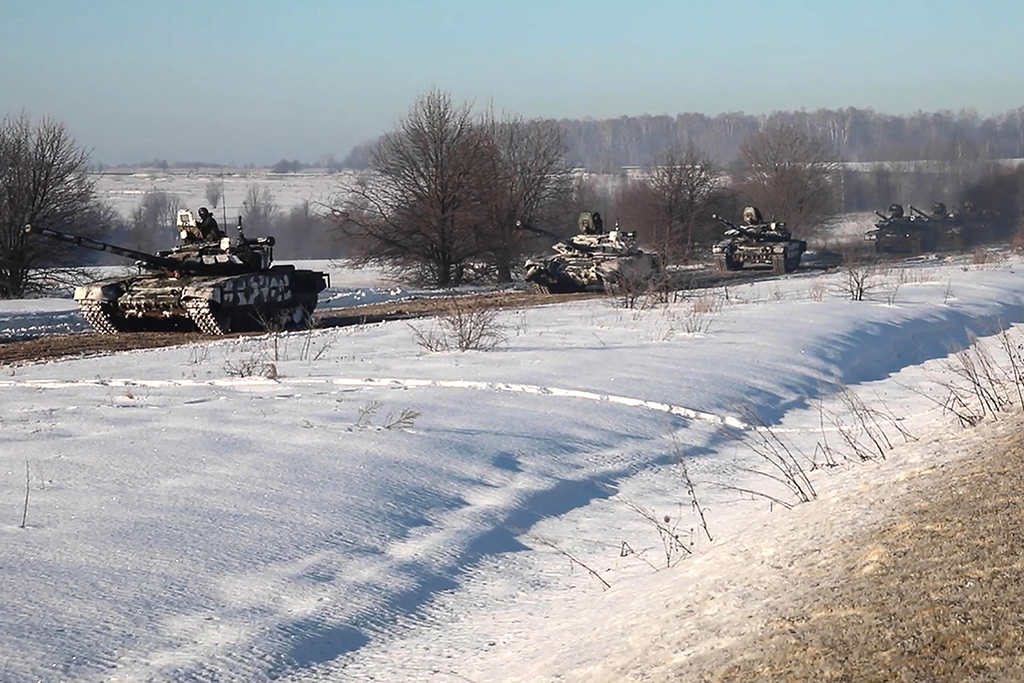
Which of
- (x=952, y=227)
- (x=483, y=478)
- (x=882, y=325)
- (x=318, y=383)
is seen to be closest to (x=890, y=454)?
(x=483, y=478)

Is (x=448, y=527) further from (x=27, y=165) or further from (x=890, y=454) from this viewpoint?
(x=27, y=165)

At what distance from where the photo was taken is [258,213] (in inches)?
3418

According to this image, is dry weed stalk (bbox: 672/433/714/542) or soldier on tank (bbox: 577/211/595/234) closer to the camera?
dry weed stalk (bbox: 672/433/714/542)

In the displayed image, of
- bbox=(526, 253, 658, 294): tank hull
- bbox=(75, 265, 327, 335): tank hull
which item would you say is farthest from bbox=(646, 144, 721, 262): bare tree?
bbox=(75, 265, 327, 335): tank hull

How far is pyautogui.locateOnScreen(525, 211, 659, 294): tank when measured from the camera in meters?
29.8

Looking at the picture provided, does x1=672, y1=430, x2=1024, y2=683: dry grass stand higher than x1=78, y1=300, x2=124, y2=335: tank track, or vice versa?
x1=672, y1=430, x2=1024, y2=683: dry grass

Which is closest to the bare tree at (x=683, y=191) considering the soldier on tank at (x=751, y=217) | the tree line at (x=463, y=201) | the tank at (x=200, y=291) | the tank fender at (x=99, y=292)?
the tree line at (x=463, y=201)

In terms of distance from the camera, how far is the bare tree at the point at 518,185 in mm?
40625

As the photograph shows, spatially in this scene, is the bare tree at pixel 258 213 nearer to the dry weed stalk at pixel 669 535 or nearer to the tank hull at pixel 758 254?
the tank hull at pixel 758 254

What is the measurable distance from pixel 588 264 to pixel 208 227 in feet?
36.8

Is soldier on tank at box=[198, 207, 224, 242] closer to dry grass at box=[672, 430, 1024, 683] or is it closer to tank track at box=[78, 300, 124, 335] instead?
tank track at box=[78, 300, 124, 335]

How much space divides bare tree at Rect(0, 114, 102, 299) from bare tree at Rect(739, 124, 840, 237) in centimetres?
3619

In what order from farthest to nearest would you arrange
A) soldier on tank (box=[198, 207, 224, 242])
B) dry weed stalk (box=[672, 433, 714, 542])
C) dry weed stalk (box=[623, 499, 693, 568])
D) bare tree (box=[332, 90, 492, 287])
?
bare tree (box=[332, 90, 492, 287]), soldier on tank (box=[198, 207, 224, 242]), dry weed stalk (box=[672, 433, 714, 542]), dry weed stalk (box=[623, 499, 693, 568])

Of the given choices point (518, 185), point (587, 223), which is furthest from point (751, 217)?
point (587, 223)
